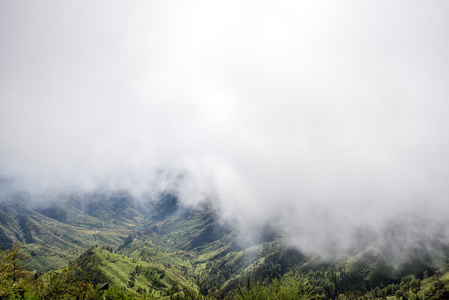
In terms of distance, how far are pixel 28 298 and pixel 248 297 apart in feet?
143

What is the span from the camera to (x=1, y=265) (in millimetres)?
36375

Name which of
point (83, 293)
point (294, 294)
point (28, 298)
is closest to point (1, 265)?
point (28, 298)

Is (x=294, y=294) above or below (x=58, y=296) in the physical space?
below

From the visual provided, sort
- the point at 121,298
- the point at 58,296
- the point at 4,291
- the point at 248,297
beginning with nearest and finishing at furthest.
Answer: the point at 4,291, the point at 58,296, the point at 248,297, the point at 121,298

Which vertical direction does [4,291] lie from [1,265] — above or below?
below

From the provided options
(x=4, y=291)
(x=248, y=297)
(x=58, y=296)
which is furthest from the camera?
(x=248, y=297)

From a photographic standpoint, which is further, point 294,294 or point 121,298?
point 121,298

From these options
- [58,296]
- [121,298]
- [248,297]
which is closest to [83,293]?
[58,296]

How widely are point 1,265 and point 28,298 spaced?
34.8 ft

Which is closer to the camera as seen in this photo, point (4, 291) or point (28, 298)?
point (4, 291)

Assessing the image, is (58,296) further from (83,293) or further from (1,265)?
(1,265)

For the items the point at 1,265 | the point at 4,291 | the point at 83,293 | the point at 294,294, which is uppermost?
the point at 1,265

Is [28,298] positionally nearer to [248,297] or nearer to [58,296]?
[58,296]

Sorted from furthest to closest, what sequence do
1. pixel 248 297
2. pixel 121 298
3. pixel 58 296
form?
→ pixel 121 298
pixel 248 297
pixel 58 296
